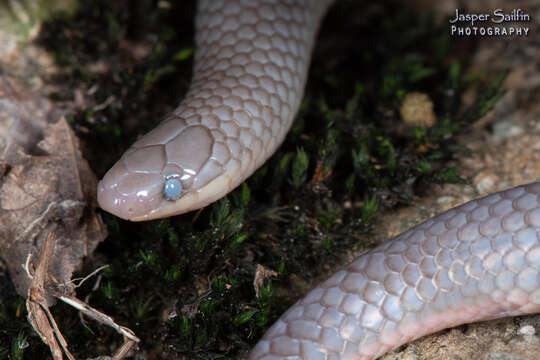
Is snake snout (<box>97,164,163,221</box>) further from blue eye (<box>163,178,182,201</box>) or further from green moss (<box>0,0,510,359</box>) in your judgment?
green moss (<box>0,0,510,359</box>)

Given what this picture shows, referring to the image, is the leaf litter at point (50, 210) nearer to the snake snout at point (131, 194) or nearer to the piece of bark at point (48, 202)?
the piece of bark at point (48, 202)

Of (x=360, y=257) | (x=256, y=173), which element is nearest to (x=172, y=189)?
(x=256, y=173)

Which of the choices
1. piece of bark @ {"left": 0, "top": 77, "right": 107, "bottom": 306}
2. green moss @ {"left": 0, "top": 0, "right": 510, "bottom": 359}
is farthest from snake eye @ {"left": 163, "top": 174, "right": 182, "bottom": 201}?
piece of bark @ {"left": 0, "top": 77, "right": 107, "bottom": 306}

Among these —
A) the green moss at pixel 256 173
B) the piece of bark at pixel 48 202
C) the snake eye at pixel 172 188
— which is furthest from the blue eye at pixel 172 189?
the piece of bark at pixel 48 202

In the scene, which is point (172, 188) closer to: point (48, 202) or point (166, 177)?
Answer: point (166, 177)

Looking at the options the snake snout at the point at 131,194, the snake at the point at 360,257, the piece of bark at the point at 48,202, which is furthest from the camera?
the piece of bark at the point at 48,202

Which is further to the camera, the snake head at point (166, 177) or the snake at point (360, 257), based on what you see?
the snake head at point (166, 177)

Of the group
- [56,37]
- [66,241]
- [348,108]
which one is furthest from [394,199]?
[56,37]

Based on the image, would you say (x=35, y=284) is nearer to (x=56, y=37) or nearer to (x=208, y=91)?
(x=208, y=91)
